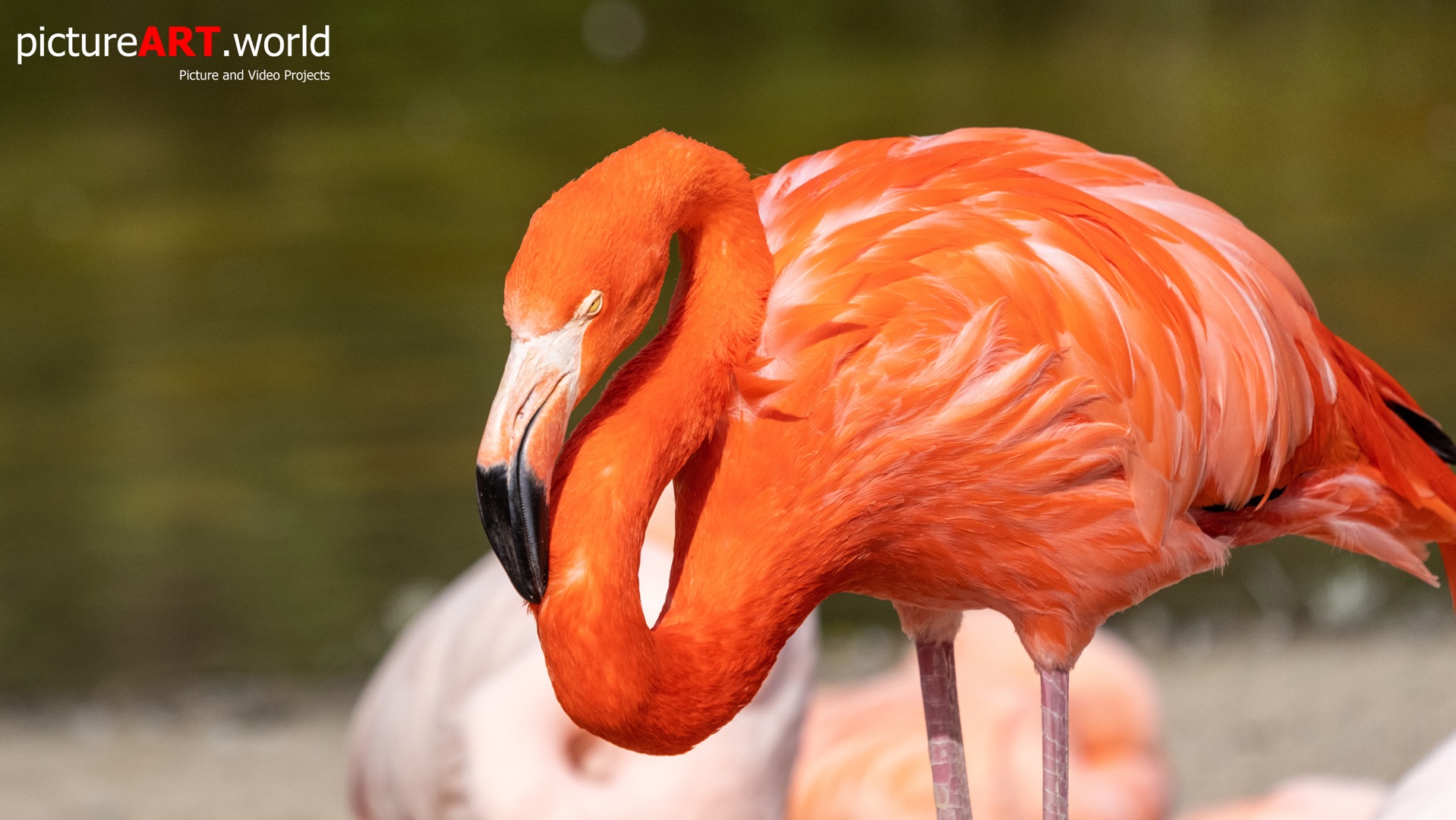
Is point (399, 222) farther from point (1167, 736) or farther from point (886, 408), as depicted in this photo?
point (886, 408)

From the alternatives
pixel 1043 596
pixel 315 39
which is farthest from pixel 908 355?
pixel 315 39

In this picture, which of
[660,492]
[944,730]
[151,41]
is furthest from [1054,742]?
[151,41]

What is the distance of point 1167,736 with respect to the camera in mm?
4266

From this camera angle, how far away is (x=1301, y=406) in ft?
6.48

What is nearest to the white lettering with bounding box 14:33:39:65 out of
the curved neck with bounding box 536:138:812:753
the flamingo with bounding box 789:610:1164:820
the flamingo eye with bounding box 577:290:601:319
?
the flamingo with bounding box 789:610:1164:820

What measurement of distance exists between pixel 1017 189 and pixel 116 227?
6.80 meters

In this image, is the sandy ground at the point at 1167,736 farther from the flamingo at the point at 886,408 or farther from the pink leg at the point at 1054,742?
the flamingo at the point at 886,408

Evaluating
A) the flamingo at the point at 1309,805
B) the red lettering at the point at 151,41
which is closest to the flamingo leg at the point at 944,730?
the flamingo at the point at 1309,805

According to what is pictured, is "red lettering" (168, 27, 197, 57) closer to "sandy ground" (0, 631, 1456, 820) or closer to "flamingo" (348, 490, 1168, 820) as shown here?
"sandy ground" (0, 631, 1456, 820)

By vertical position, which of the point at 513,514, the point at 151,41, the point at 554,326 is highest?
the point at 151,41

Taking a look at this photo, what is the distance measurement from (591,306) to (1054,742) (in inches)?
33.9

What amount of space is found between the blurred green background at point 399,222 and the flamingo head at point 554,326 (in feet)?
11.1

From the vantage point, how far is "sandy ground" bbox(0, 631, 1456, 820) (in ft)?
13.4

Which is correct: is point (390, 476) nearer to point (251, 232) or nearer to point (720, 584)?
point (251, 232)
